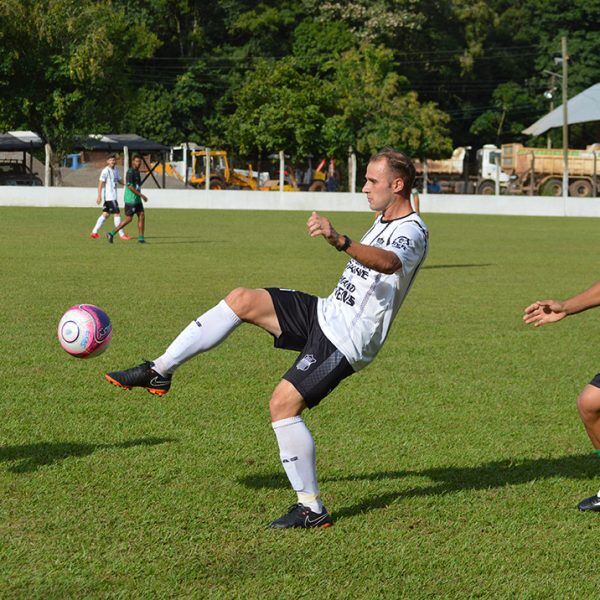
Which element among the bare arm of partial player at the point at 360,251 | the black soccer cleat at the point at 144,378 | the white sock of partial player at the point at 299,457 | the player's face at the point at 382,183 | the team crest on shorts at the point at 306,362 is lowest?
the white sock of partial player at the point at 299,457

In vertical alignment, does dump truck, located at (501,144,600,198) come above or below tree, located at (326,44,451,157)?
below

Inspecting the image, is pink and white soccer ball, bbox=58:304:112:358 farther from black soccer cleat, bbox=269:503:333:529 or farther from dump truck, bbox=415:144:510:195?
dump truck, bbox=415:144:510:195

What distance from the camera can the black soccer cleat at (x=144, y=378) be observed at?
599cm

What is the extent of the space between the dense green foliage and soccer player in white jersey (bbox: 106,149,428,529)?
174ft

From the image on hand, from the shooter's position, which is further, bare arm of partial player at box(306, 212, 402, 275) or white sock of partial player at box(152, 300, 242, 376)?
white sock of partial player at box(152, 300, 242, 376)

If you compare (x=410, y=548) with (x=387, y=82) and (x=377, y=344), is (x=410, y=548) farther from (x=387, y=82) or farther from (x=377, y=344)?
(x=387, y=82)

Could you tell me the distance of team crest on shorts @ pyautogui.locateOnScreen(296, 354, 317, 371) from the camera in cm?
571

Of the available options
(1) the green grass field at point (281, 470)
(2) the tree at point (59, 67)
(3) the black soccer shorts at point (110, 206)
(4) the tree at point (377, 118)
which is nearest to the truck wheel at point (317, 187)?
(4) the tree at point (377, 118)

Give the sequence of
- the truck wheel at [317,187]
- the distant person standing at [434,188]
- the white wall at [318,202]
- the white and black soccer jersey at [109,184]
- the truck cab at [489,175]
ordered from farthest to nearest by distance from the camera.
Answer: the distant person standing at [434,188] → the truck cab at [489,175] → the truck wheel at [317,187] → the white wall at [318,202] → the white and black soccer jersey at [109,184]

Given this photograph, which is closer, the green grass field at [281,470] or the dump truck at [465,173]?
the green grass field at [281,470]

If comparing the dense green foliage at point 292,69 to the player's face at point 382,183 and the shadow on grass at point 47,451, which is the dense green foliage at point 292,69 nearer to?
the shadow on grass at point 47,451

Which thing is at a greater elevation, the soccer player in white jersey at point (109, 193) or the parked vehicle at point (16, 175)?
the parked vehicle at point (16, 175)

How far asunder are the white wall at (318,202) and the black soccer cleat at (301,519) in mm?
43782

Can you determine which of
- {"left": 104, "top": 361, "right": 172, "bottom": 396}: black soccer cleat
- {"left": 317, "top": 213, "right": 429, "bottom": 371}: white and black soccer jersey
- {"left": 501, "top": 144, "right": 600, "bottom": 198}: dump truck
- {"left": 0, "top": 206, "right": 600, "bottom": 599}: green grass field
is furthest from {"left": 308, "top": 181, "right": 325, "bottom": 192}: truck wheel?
{"left": 317, "top": 213, "right": 429, "bottom": 371}: white and black soccer jersey
